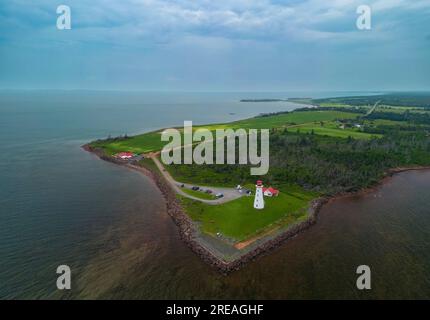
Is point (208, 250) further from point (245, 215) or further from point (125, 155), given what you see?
point (125, 155)

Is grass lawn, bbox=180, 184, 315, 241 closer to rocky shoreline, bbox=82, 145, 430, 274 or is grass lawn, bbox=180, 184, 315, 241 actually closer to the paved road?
rocky shoreline, bbox=82, 145, 430, 274

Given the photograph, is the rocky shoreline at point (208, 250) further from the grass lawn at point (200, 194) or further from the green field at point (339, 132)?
the green field at point (339, 132)

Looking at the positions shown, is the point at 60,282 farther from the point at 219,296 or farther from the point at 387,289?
the point at 387,289

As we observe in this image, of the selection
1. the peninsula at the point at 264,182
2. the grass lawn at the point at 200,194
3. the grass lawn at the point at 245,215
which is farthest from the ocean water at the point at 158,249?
the grass lawn at the point at 200,194
